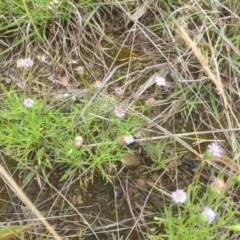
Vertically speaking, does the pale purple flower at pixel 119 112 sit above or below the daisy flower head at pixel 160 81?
below

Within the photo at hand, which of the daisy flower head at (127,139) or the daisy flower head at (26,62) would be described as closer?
the daisy flower head at (127,139)

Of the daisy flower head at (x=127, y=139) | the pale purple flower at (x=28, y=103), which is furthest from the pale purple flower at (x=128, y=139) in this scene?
the pale purple flower at (x=28, y=103)

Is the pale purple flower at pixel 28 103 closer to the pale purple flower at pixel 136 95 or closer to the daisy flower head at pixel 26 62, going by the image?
the daisy flower head at pixel 26 62

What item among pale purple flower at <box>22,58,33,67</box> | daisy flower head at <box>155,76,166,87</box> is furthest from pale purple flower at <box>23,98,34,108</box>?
daisy flower head at <box>155,76,166,87</box>

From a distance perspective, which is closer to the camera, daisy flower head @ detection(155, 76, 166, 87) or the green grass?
the green grass

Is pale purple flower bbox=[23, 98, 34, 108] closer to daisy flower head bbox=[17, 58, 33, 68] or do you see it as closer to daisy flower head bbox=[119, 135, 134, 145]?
daisy flower head bbox=[17, 58, 33, 68]

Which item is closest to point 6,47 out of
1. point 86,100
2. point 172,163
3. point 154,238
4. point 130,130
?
point 86,100

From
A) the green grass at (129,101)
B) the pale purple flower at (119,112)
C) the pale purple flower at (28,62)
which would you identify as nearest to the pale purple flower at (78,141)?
the green grass at (129,101)

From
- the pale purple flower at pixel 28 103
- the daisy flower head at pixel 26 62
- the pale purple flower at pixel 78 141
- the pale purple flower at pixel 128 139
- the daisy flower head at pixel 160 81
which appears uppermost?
the daisy flower head at pixel 26 62
